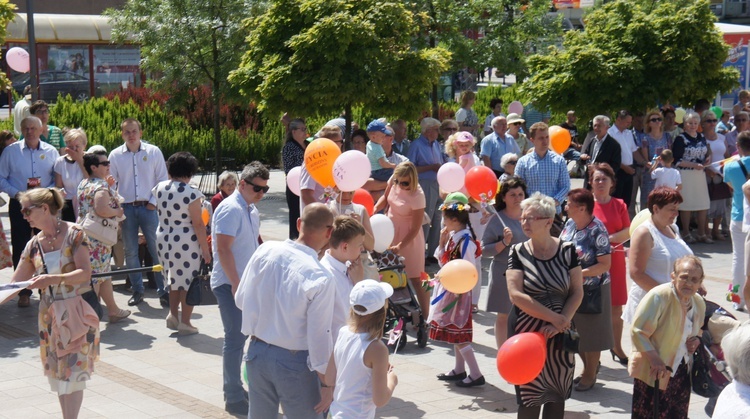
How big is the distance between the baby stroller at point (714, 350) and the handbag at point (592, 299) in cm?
100

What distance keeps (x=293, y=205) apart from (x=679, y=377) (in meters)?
7.10

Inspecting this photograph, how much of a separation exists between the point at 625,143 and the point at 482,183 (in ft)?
17.9

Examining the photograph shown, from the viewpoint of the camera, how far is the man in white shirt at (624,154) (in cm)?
1495

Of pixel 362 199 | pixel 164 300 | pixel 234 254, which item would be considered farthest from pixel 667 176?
pixel 234 254

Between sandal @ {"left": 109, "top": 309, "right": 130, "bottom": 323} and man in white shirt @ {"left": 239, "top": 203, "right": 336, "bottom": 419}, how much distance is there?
17.4ft

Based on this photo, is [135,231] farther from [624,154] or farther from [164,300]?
[624,154]

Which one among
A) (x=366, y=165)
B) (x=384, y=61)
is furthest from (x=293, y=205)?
(x=366, y=165)

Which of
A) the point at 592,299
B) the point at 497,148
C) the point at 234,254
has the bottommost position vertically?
the point at 592,299

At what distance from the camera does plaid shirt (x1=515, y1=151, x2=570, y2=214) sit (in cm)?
1137

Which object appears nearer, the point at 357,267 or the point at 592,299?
the point at 357,267

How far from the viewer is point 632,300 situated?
7434mm

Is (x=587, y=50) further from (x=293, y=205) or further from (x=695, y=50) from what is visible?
(x=293, y=205)

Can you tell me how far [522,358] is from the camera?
19.8 ft

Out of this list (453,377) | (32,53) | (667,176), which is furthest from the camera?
(32,53)
